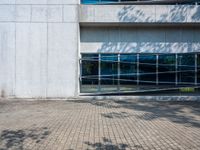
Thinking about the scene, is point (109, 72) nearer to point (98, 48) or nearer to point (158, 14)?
point (98, 48)

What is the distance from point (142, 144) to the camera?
259 inches

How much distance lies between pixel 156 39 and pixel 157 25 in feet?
2.92

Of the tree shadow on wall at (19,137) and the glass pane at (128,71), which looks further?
the glass pane at (128,71)

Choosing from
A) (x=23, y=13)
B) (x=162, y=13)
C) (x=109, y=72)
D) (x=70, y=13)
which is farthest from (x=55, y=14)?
(x=162, y=13)

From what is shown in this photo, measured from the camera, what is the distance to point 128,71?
16.9 metres

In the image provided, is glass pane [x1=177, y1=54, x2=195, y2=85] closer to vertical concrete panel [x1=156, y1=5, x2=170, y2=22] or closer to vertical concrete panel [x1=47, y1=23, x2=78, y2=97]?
vertical concrete panel [x1=156, y1=5, x2=170, y2=22]

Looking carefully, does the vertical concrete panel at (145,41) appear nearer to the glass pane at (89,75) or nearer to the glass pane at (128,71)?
the glass pane at (128,71)

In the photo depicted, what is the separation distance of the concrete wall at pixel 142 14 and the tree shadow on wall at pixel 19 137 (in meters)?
9.53

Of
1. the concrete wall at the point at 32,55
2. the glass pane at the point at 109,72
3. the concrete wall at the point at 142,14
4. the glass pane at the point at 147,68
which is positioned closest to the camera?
the concrete wall at the point at 32,55

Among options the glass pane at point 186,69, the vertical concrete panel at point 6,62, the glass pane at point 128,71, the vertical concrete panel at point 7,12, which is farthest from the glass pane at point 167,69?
the vertical concrete panel at point 7,12

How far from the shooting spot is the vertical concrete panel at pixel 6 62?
15.4m

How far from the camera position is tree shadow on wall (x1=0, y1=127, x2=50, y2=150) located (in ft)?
21.5

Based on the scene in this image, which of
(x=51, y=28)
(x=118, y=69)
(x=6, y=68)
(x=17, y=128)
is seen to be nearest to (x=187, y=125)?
(x=17, y=128)

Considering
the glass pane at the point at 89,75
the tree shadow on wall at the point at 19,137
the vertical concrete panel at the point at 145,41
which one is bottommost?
the tree shadow on wall at the point at 19,137
